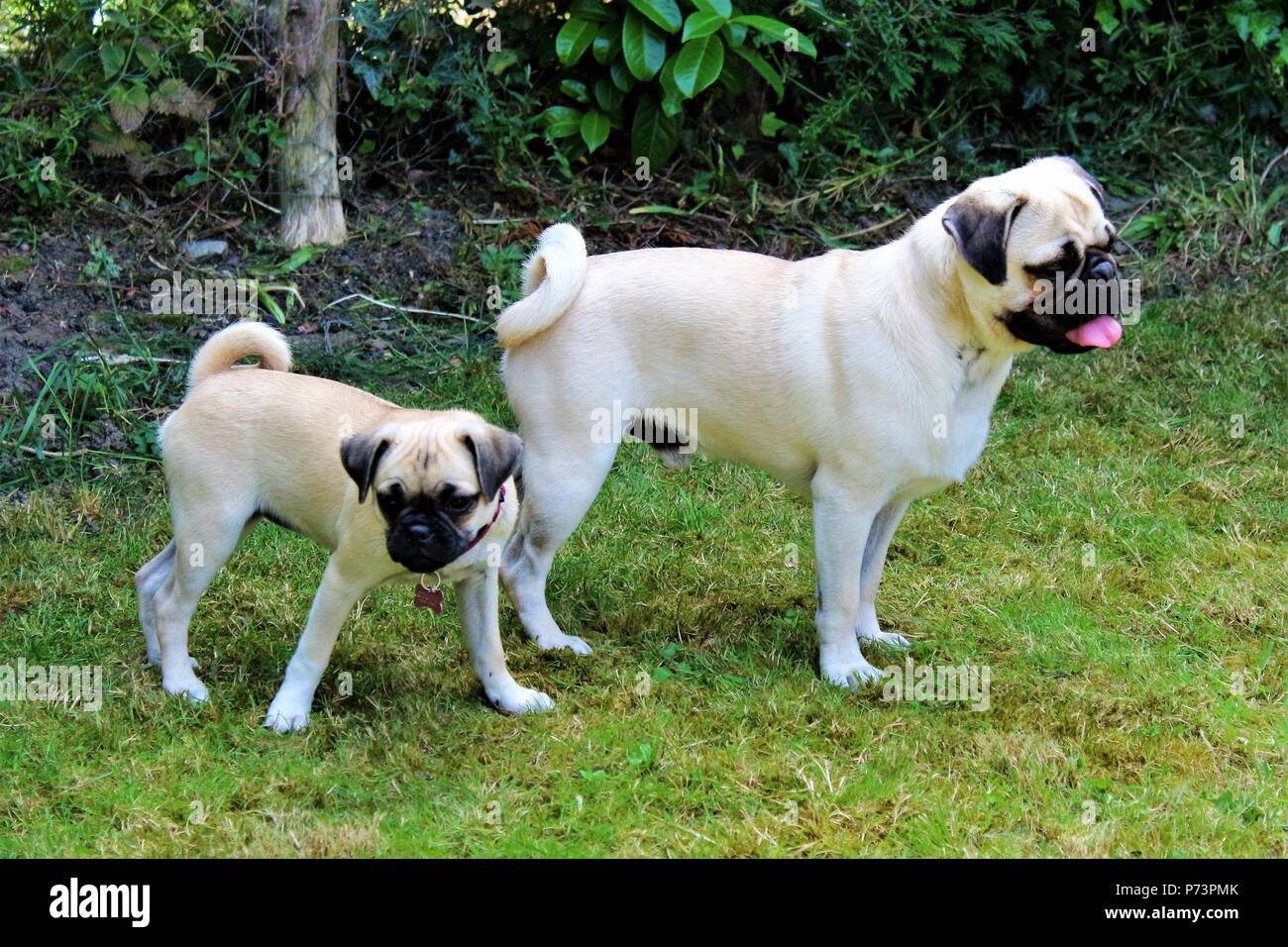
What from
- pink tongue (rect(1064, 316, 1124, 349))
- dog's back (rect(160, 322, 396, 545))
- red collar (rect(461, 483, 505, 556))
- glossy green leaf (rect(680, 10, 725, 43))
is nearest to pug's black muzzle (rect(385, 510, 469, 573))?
red collar (rect(461, 483, 505, 556))

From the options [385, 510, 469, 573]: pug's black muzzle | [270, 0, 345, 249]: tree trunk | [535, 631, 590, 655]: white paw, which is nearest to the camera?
[385, 510, 469, 573]: pug's black muzzle

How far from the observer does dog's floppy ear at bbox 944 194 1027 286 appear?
4555 mm

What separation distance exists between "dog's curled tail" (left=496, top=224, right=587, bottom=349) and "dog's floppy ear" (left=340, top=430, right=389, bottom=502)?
0.93m

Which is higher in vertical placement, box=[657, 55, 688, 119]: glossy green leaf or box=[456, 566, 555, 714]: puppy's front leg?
box=[657, 55, 688, 119]: glossy green leaf

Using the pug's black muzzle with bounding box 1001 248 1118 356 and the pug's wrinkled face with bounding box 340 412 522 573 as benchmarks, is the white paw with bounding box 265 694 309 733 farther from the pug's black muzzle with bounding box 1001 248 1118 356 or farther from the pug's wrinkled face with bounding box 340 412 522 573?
the pug's black muzzle with bounding box 1001 248 1118 356

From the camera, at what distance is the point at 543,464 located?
5.16 metres

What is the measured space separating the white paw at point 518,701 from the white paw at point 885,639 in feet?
4.30

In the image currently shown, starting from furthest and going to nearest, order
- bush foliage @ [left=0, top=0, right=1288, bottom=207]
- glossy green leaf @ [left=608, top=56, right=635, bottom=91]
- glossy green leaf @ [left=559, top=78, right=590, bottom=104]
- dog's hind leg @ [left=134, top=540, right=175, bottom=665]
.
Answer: glossy green leaf @ [left=559, top=78, right=590, bottom=104] → glossy green leaf @ [left=608, top=56, right=635, bottom=91] → bush foliage @ [left=0, top=0, right=1288, bottom=207] → dog's hind leg @ [left=134, top=540, right=175, bottom=665]

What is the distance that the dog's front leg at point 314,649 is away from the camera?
4586 mm

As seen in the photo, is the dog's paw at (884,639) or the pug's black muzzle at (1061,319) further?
the dog's paw at (884,639)

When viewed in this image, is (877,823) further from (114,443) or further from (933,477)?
(114,443)

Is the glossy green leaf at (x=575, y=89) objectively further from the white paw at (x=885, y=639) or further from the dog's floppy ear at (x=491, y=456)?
the dog's floppy ear at (x=491, y=456)

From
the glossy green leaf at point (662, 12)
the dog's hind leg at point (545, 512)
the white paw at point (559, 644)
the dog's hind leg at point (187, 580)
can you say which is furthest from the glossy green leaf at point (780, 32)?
the dog's hind leg at point (187, 580)

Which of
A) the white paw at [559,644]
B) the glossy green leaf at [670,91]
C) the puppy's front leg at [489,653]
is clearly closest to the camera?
the puppy's front leg at [489,653]
